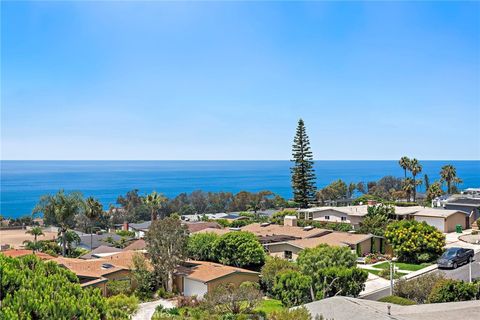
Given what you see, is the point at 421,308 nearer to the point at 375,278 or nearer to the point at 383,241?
the point at 375,278

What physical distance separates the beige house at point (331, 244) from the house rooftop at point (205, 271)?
8.16 m

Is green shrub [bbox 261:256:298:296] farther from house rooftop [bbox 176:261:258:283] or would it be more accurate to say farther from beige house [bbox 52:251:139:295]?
beige house [bbox 52:251:139:295]

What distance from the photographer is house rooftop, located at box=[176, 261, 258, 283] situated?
104ft

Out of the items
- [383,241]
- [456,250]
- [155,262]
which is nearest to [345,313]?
[155,262]

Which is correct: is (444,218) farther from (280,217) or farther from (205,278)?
(205,278)

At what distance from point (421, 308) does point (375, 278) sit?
1508cm

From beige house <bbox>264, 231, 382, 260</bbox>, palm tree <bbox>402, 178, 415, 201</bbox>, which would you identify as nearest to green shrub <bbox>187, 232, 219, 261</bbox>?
beige house <bbox>264, 231, 382, 260</bbox>

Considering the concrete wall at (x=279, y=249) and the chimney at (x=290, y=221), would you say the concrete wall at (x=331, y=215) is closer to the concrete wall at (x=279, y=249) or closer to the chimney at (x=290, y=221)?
the chimney at (x=290, y=221)

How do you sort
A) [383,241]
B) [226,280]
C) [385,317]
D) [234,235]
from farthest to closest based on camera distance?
1. [383,241]
2. [234,235]
3. [226,280]
4. [385,317]

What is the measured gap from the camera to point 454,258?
112ft

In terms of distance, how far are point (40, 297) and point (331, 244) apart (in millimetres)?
30887

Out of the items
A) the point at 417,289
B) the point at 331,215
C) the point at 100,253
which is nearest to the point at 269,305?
the point at 417,289

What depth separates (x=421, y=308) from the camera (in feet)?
62.7

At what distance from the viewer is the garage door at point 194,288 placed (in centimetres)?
3127
